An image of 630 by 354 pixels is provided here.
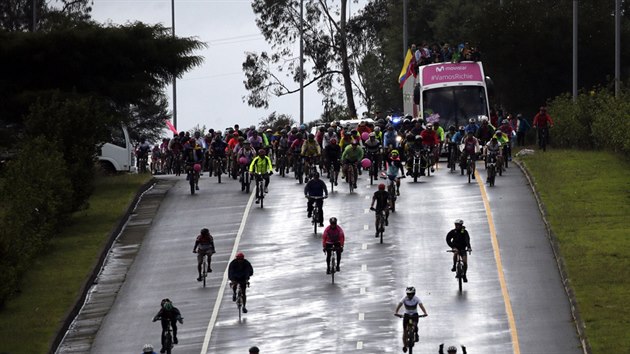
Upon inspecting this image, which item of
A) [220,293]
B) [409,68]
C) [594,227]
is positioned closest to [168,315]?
[220,293]

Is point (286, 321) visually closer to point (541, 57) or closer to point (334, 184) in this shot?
point (334, 184)

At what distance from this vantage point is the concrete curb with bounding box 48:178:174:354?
125ft

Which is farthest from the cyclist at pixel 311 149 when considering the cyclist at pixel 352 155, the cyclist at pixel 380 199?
the cyclist at pixel 380 199

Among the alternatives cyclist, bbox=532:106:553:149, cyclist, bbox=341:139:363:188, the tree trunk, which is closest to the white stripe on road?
cyclist, bbox=341:139:363:188

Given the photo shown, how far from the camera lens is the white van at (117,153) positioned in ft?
228

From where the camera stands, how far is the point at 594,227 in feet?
156

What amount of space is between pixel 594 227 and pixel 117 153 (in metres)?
27.8

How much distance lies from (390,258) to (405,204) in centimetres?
769

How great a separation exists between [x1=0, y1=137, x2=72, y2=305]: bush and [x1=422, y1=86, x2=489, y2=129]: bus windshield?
1578 cm

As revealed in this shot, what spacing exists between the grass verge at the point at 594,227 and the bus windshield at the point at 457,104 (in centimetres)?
305

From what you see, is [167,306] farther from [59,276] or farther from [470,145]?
[470,145]

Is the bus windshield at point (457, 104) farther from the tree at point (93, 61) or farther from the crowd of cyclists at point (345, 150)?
the tree at point (93, 61)

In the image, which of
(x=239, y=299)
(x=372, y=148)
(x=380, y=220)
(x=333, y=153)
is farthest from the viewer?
(x=372, y=148)

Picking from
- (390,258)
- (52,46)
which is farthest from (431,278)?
(52,46)
